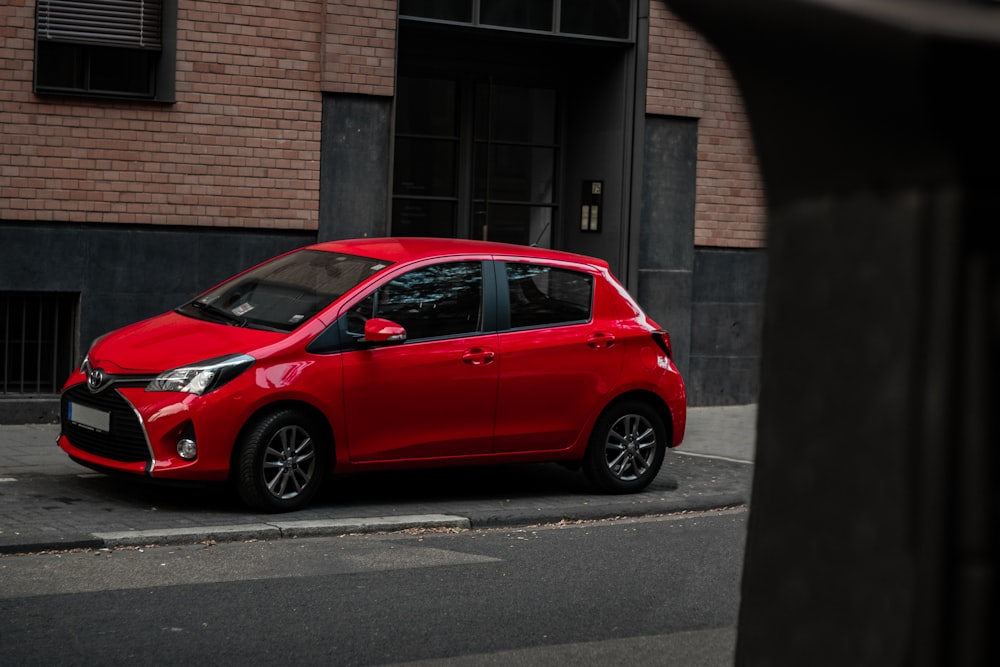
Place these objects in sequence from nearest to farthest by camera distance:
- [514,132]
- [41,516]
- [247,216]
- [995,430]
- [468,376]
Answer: [995,430]
[41,516]
[468,376]
[247,216]
[514,132]

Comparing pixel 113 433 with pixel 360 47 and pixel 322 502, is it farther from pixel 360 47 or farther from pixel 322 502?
pixel 360 47

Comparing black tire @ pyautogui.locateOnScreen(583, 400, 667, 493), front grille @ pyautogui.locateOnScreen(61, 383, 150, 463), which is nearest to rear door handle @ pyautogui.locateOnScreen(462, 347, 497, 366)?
black tire @ pyautogui.locateOnScreen(583, 400, 667, 493)

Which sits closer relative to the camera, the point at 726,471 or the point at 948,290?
the point at 948,290

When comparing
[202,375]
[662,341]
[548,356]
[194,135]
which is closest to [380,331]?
[202,375]

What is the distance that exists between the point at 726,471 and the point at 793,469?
1024 cm

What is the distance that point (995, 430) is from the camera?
1.17 meters

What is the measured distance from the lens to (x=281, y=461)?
28.8 feet

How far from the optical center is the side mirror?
8883 mm

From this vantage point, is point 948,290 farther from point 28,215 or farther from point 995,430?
point 28,215

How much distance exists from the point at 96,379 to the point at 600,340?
3235 millimetres

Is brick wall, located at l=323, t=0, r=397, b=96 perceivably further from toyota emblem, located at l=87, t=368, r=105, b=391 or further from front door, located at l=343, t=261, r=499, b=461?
toyota emblem, located at l=87, t=368, r=105, b=391

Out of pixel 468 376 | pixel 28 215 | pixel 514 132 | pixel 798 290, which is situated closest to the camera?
pixel 798 290

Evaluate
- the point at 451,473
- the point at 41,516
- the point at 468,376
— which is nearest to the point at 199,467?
the point at 41,516

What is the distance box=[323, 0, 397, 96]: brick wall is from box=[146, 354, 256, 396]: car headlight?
18.2 ft
